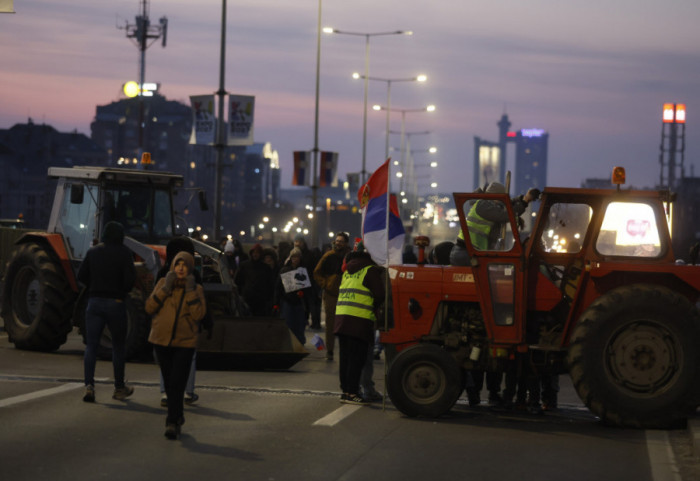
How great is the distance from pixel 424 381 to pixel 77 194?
7.78 metres

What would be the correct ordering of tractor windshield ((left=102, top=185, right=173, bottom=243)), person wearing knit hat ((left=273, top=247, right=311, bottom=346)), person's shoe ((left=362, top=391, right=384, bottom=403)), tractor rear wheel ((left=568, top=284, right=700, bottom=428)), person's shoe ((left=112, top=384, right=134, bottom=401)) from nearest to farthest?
tractor rear wheel ((left=568, top=284, right=700, bottom=428))
person's shoe ((left=112, top=384, right=134, bottom=401))
person's shoe ((left=362, top=391, right=384, bottom=403))
tractor windshield ((left=102, top=185, right=173, bottom=243))
person wearing knit hat ((left=273, top=247, right=311, bottom=346))

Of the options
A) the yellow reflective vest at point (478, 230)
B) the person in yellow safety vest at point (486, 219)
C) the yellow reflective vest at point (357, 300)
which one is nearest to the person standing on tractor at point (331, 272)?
the yellow reflective vest at point (357, 300)

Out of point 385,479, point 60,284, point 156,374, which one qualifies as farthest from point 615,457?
point 60,284

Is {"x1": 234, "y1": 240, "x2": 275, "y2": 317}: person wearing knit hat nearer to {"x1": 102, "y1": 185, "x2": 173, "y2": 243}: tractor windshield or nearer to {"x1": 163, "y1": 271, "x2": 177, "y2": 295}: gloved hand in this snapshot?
{"x1": 102, "y1": 185, "x2": 173, "y2": 243}: tractor windshield

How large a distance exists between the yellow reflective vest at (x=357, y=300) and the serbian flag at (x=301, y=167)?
2945 cm

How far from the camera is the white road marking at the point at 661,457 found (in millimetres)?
9633

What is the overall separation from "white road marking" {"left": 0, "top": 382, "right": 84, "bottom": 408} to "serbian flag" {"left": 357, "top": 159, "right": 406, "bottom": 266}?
3.75 meters

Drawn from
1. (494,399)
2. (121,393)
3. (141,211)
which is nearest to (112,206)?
(141,211)

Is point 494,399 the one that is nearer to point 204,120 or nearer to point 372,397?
point 372,397

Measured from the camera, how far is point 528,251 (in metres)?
12.6

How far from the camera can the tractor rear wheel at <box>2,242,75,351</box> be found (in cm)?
1873

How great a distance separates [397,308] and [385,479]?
418cm

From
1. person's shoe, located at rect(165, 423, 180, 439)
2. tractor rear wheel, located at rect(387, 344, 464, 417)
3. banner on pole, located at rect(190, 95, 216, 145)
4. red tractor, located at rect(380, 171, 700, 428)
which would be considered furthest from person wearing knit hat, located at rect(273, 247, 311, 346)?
banner on pole, located at rect(190, 95, 216, 145)

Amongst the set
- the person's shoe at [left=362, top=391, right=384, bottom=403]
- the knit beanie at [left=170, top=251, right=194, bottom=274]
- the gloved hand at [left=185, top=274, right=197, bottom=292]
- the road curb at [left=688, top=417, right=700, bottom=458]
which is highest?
the knit beanie at [left=170, top=251, right=194, bottom=274]
